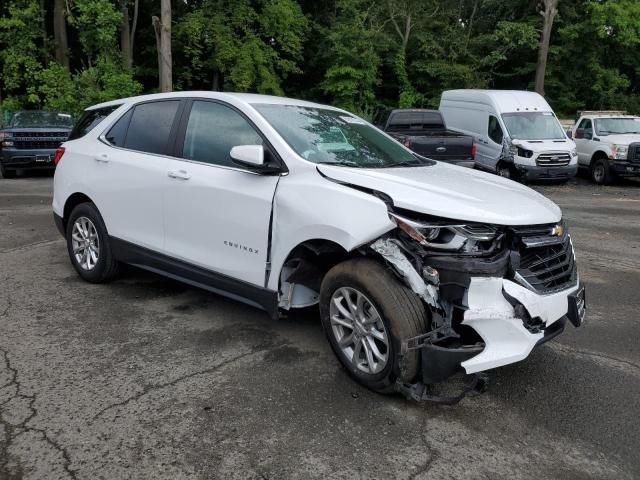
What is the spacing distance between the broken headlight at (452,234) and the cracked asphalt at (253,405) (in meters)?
0.96

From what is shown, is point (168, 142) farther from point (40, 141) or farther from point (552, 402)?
point (40, 141)

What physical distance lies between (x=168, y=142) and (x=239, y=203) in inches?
44.0

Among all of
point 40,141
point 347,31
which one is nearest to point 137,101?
point 40,141

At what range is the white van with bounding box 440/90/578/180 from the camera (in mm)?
14922

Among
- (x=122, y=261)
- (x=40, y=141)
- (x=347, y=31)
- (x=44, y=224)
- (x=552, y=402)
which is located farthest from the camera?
(x=347, y=31)

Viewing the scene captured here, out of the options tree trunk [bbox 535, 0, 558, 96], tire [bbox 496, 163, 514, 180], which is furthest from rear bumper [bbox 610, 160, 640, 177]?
tree trunk [bbox 535, 0, 558, 96]

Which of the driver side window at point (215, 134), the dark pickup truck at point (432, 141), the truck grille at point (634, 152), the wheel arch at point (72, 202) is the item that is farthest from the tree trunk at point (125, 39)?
the driver side window at point (215, 134)

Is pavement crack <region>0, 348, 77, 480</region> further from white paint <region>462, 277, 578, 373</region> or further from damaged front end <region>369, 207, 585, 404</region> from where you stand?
white paint <region>462, 277, 578, 373</region>

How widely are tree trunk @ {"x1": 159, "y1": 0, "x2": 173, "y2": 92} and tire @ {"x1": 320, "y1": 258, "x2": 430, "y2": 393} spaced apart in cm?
1816

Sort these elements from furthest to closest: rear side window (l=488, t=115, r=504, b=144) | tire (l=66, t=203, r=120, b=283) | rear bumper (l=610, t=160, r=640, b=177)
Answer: rear side window (l=488, t=115, r=504, b=144) < rear bumper (l=610, t=160, r=640, b=177) < tire (l=66, t=203, r=120, b=283)

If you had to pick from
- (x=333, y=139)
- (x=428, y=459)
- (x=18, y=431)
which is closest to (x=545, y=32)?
(x=333, y=139)

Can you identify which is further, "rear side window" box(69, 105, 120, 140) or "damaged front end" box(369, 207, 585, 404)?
"rear side window" box(69, 105, 120, 140)

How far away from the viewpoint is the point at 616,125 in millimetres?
16625

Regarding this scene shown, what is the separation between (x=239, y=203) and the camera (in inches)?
160
